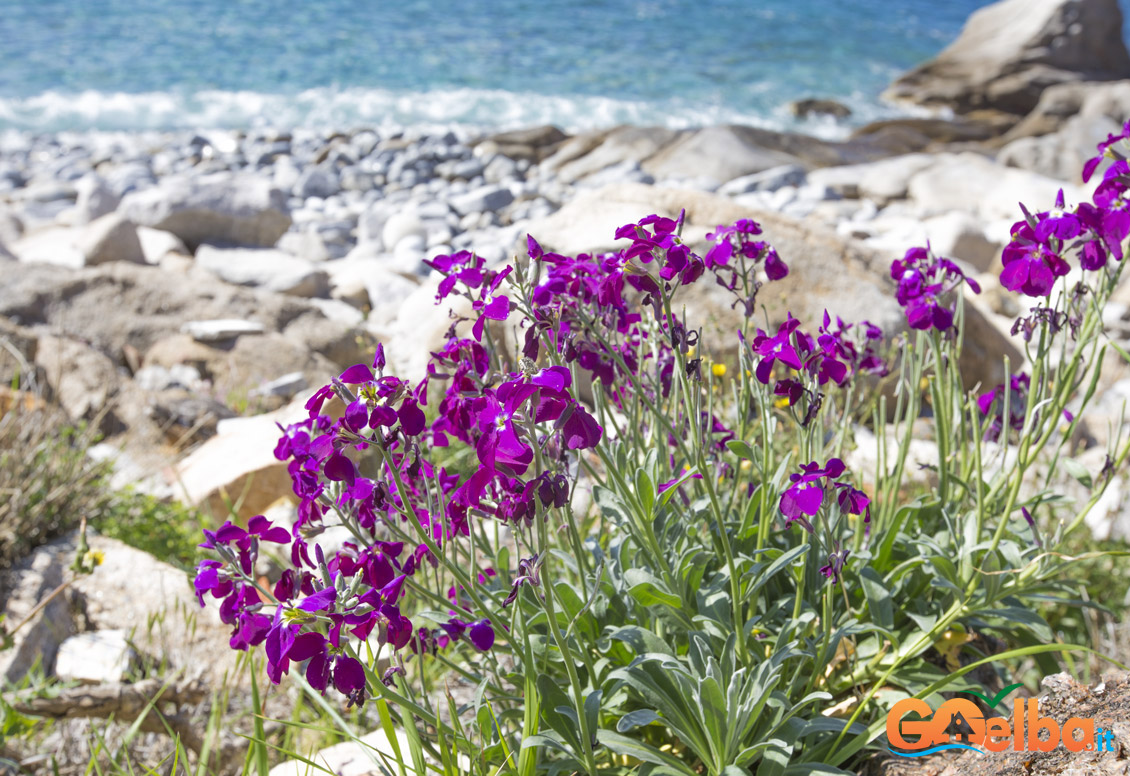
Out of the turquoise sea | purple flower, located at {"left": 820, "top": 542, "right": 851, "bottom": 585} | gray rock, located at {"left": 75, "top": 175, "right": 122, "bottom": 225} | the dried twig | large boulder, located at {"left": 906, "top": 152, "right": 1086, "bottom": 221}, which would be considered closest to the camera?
purple flower, located at {"left": 820, "top": 542, "right": 851, "bottom": 585}

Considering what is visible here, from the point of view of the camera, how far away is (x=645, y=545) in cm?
188

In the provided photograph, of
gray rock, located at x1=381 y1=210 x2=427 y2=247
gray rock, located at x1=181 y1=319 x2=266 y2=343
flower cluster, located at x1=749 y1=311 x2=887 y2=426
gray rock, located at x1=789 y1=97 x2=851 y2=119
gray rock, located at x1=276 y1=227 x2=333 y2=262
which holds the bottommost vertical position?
gray rock, located at x1=276 y1=227 x2=333 y2=262

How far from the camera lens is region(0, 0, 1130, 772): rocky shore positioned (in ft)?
14.7

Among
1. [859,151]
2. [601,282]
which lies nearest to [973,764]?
[601,282]

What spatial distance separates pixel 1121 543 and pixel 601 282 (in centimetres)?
278

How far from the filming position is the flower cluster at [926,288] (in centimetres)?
191

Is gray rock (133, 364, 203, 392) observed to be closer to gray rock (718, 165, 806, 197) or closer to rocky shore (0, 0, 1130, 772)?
rocky shore (0, 0, 1130, 772)

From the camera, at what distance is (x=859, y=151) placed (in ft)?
47.2

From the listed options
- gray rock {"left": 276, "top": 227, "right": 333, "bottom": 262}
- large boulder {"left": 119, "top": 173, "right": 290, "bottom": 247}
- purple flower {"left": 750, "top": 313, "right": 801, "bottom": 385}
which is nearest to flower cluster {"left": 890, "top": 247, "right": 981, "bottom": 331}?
purple flower {"left": 750, "top": 313, "right": 801, "bottom": 385}

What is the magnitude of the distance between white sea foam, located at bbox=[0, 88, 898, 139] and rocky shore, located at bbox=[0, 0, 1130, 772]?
113 centimetres

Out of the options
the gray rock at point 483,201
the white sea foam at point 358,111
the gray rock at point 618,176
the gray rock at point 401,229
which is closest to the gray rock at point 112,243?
the gray rock at point 401,229

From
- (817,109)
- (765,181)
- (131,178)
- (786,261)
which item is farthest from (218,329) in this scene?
(817,109)

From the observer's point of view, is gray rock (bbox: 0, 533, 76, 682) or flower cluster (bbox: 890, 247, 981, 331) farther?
gray rock (bbox: 0, 533, 76, 682)

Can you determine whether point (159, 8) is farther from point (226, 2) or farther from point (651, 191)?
point (651, 191)
